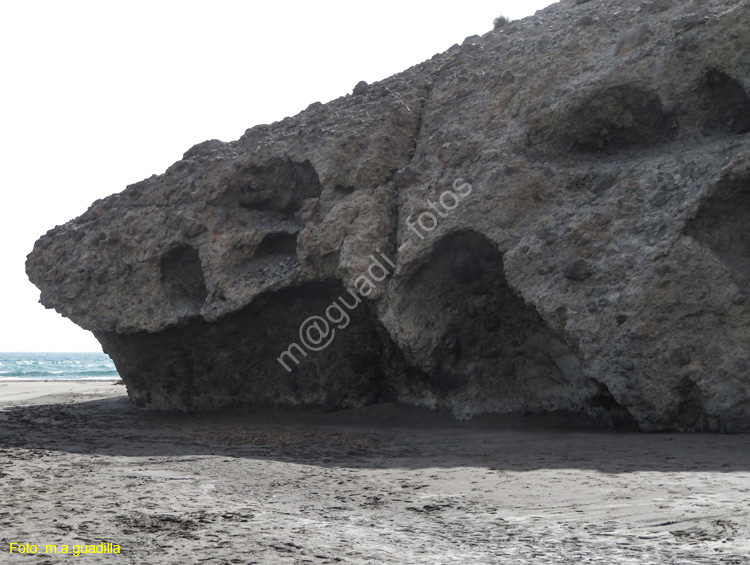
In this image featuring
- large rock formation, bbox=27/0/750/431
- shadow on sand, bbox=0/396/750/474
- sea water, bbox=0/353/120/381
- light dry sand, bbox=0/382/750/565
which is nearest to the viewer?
light dry sand, bbox=0/382/750/565

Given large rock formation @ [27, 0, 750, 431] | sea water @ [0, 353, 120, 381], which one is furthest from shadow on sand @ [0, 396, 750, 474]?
sea water @ [0, 353, 120, 381]

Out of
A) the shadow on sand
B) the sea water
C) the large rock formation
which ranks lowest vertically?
the sea water

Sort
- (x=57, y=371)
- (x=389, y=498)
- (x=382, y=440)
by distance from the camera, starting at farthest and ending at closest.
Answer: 1. (x=57, y=371)
2. (x=382, y=440)
3. (x=389, y=498)

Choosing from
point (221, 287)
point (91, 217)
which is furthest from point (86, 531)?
point (91, 217)

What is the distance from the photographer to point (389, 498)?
450cm

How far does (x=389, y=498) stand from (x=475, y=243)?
4.71 metres

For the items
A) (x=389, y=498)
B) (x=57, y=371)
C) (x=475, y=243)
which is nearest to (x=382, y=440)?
(x=475, y=243)

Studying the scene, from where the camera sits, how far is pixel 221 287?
1011cm

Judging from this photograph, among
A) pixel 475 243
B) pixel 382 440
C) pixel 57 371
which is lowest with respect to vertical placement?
pixel 57 371

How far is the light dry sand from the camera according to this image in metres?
3.29

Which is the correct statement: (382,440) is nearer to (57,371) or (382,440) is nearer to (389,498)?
(389,498)

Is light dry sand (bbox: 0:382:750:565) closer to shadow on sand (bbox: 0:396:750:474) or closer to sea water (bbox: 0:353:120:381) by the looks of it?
shadow on sand (bbox: 0:396:750:474)

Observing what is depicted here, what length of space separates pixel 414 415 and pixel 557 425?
6.80 ft

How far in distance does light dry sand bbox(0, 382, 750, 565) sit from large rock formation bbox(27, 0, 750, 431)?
111 centimetres
